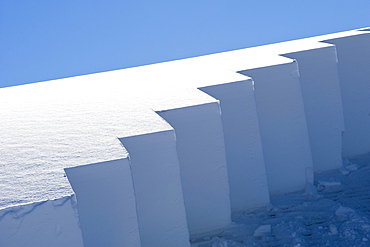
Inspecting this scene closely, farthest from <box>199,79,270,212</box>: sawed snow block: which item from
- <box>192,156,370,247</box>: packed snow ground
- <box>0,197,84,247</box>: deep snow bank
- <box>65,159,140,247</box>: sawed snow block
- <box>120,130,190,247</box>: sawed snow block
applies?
<box>0,197,84,247</box>: deep snow bank

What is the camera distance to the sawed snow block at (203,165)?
16.6 feet

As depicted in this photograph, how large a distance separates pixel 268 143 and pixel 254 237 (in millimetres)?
1280

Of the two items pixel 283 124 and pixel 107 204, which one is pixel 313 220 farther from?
pixel 107 204

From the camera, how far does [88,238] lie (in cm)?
396

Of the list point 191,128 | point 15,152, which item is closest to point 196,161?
point 191,128

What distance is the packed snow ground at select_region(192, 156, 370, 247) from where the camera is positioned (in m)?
4.80

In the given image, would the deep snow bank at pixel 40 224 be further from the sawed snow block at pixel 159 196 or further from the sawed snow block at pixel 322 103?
the sawed snow block at pixel 322 103

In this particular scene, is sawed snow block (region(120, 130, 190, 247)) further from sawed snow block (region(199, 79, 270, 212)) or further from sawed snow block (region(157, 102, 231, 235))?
sawed snow block (region(199, 79, 270, 212))

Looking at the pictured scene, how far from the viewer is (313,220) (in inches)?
208

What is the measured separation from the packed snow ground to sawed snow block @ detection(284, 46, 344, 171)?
309mm

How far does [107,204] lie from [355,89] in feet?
13.1

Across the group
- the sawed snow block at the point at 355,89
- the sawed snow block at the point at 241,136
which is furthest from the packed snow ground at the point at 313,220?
the sawed snow block at the point at 355,89

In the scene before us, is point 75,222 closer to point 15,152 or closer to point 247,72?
point 15,152

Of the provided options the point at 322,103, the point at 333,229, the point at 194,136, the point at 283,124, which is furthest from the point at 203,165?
the point at 322,103
